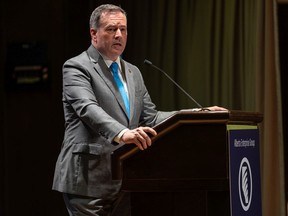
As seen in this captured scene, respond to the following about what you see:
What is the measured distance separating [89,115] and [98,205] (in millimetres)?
393

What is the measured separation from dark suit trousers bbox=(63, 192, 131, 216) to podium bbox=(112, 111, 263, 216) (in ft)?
1.17

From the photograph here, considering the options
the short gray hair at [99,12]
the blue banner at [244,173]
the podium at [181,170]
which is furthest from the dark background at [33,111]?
the podium at [181,170]

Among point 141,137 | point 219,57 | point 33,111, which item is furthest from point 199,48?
point 141,137

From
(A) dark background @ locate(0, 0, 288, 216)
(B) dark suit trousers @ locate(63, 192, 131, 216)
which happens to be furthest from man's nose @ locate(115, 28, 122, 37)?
(A) dark background @ locate(0, 0, 288, 216)

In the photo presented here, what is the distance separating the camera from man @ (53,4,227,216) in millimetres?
2713

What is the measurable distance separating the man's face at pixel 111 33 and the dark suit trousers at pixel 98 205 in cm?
63

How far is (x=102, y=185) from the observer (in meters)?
2.75

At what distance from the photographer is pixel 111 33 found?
287 cm

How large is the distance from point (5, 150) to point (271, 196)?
2245 millimetres

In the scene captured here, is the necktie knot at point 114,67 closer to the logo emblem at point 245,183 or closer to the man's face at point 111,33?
the man's face at point 111,33

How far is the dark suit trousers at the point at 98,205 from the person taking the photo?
8.84 ft

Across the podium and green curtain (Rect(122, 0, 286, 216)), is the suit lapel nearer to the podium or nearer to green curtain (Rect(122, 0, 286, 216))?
the podium

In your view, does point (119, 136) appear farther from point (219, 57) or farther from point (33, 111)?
point (33, 111)

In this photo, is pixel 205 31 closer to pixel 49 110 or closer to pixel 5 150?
pixel 49 110
